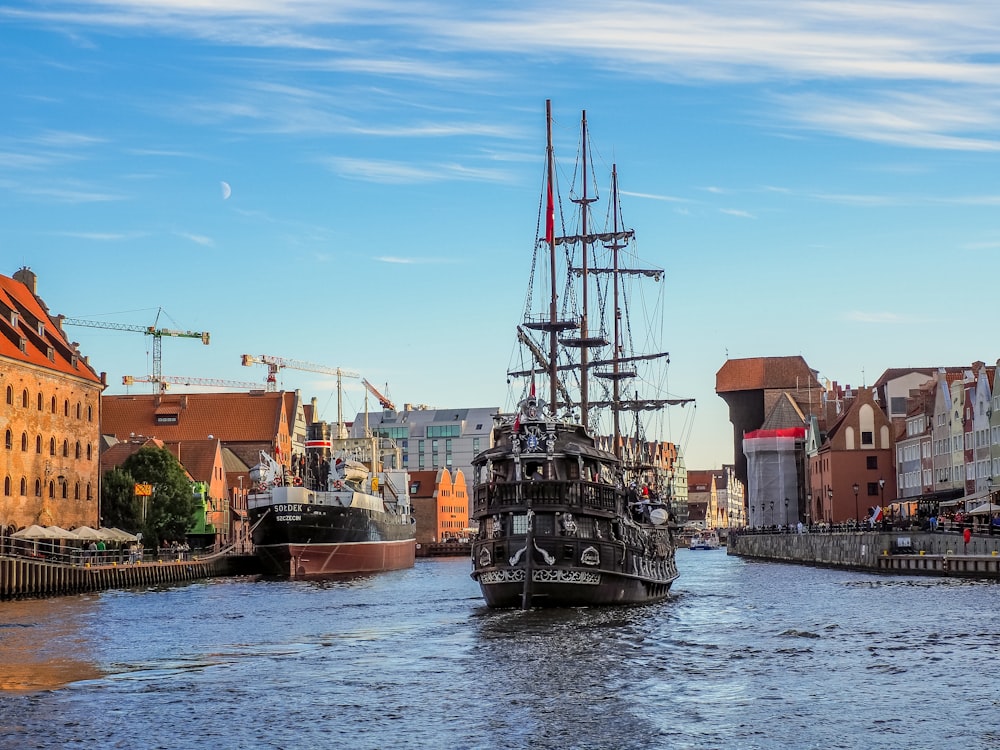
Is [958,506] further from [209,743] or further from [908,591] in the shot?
[209,743]

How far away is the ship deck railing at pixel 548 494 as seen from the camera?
54.6m

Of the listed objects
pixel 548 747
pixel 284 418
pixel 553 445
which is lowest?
pixel 548 747

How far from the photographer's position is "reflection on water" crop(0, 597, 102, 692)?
35.2 m

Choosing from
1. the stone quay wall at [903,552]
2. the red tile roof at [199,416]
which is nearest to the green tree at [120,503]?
the red tile roof at [199,416]

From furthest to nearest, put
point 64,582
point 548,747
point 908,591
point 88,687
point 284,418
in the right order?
1. point 284,418
2. point 64,582
3. point 908,591
4. point 88,687
5. point 548,747

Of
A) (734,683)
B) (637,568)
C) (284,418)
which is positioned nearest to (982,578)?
(637,568)

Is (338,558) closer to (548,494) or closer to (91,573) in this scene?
(91,573)

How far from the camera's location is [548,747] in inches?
1024

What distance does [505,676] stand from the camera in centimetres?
3569

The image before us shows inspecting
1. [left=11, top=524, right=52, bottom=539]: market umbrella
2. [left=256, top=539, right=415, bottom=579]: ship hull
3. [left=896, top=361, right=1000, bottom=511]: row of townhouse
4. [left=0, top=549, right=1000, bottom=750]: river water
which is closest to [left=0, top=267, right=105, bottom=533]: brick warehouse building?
[left=11, top=524, right=52, bottom=539]: market umbrella

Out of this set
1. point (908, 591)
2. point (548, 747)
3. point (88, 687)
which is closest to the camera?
point (548, 747)

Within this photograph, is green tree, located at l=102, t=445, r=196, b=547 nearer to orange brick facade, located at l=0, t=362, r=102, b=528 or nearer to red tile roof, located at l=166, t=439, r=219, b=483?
orange brick facade, located at l=0, t=362, r=102, b=528

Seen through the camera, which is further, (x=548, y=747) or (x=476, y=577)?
(x=476, y=577)

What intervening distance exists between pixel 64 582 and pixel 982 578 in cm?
4811
